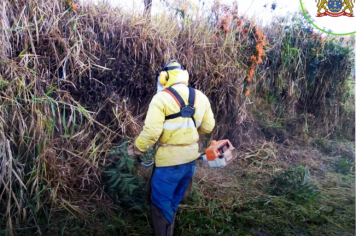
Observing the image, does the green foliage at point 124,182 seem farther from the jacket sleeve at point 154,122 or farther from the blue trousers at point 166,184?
the jacket sleeve at point 154,122

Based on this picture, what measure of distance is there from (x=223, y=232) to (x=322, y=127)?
329 cm

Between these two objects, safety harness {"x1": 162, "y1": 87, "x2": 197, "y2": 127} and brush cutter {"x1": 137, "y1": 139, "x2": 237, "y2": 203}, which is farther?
brush cutter {"x1": 137, "y1": 139, "x2": 237, "y2": 203}

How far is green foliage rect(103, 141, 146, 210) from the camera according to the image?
119 inches

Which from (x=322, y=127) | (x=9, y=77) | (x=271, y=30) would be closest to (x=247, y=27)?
(x=271, y=30)

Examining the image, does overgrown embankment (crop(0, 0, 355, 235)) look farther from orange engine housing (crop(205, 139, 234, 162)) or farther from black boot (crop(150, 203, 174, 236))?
orange engine housing (crop(205, 139, 234, 162))

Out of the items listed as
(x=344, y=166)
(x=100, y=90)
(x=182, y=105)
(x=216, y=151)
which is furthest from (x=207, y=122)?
(x=344, y=166)

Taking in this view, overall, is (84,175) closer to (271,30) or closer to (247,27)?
(247,27)

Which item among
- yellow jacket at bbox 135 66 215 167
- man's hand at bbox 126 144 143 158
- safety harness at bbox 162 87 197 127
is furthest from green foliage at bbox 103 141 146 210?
safety harness at bbox 162 87 197 127

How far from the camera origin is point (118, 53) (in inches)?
145

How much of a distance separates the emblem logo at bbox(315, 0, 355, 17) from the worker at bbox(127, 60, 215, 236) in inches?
56.1

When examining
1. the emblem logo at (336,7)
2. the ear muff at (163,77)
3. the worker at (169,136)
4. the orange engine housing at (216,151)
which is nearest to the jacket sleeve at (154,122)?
the worker at (169,136)

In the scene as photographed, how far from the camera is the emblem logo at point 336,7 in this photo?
2994 millimetres

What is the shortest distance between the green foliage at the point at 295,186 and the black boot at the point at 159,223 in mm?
1574

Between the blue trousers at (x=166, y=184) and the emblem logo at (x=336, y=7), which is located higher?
the emblem logo at (x=336, y=7)
